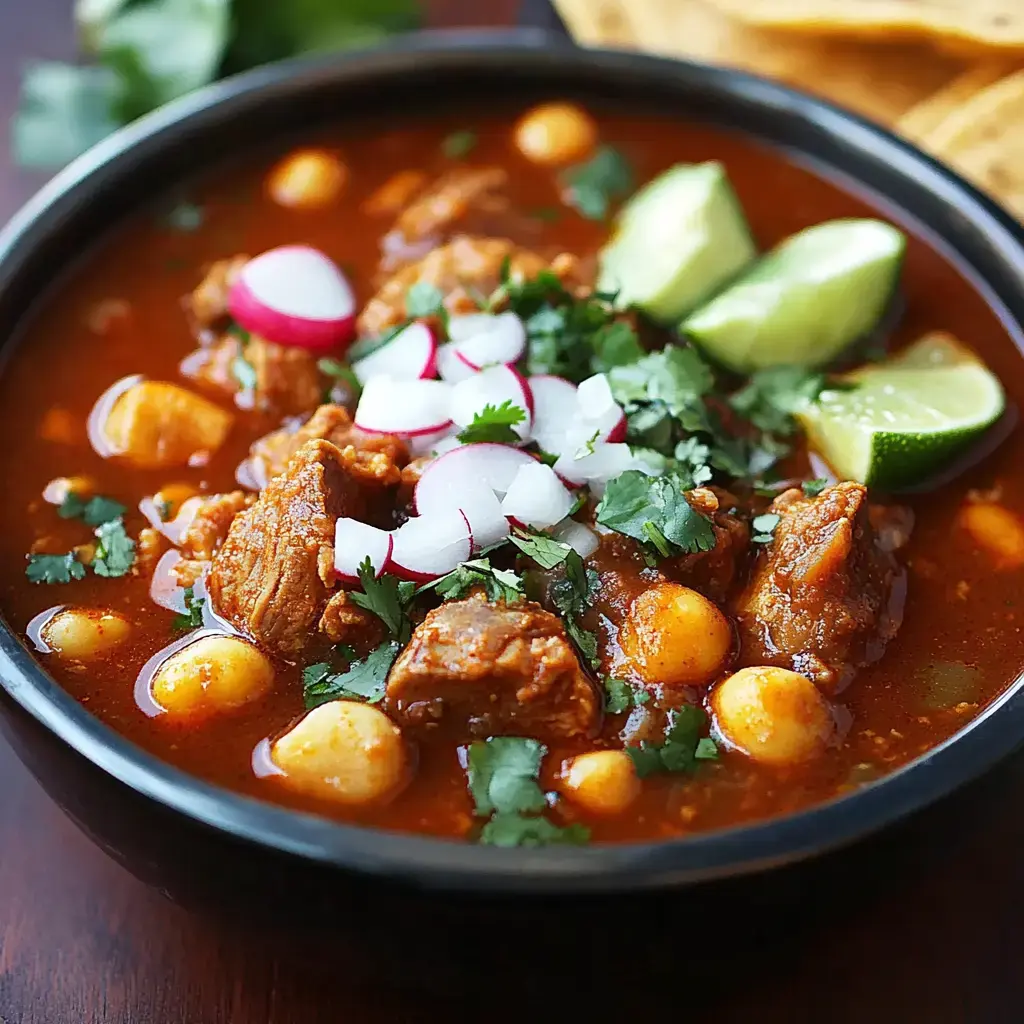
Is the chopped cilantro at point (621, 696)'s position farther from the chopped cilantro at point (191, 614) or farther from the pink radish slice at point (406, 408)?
the chopped cilantro at point (191, 614)

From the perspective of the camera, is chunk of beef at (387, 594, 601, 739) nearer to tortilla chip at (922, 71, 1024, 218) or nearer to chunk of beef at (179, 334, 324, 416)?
chunk of beef at (179, 334, 324, 416)

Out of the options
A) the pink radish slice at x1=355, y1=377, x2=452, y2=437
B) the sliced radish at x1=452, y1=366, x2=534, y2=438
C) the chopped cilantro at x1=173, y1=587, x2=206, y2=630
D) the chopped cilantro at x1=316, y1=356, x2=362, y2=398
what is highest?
the sliced radish at x1=452, y1=366, x2=534, y2=438

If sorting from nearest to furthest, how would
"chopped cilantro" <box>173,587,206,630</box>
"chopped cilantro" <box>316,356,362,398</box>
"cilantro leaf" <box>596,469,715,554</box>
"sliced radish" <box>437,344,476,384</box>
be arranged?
"cilantro leaf" <box>596,469,715,554</box> < "chopped cilantro" <box>173,587,206,630</box> < "sliced radish" <box>437,344,476,384</box> < "chopped cilantro" <box>316,356,362,398</box>

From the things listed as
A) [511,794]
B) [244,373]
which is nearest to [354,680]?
[511,794]

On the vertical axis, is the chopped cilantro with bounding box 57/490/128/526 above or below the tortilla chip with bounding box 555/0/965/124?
below

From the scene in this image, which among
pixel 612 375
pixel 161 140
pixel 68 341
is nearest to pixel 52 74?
pixel 161 140

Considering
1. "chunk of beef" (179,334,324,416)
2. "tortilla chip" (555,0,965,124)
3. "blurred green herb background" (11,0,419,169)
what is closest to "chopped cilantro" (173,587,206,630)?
"chunk of beef" (179,334,324,416)

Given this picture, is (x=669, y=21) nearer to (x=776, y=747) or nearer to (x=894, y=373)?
(x=894, y=373)
